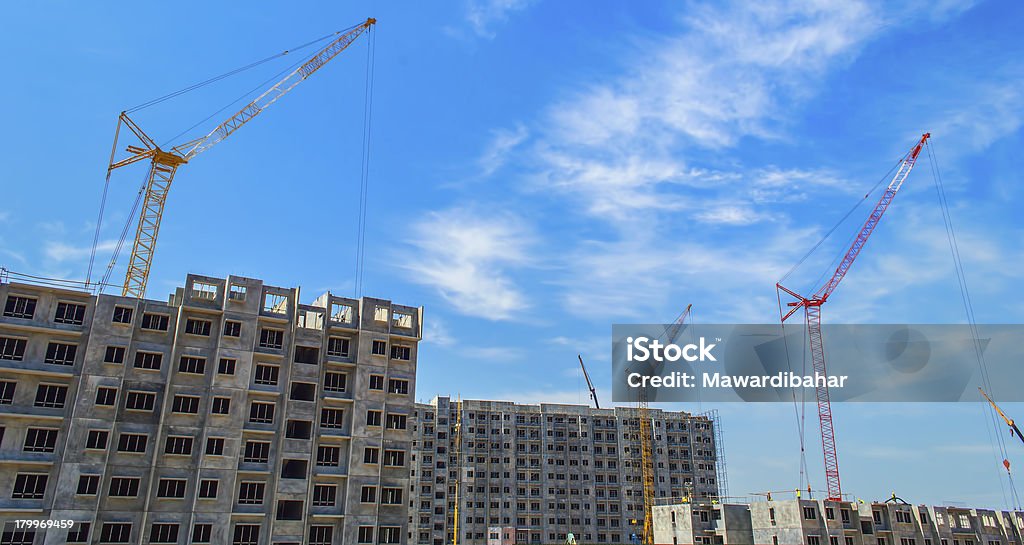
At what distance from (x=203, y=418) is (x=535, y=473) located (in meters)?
91.9

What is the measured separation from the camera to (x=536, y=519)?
14200 cm

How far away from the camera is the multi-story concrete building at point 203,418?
5912 centimetres

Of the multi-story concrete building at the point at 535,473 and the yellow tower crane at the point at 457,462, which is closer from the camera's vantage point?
the yellow tower crane at the point at 457,462

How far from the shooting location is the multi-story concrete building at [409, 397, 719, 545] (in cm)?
13975

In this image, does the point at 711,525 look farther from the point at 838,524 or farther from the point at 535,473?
the point at 535,473

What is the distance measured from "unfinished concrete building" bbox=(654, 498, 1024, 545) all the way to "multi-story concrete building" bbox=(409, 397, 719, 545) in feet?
139

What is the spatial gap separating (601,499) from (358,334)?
3527 inches

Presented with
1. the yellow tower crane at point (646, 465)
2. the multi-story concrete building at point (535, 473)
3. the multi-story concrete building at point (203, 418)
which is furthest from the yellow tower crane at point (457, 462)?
the multi-story concrete building at point (203, 418)

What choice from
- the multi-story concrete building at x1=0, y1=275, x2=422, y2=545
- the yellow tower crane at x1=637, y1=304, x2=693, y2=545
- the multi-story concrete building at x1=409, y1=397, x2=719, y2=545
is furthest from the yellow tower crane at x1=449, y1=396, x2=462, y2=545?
the multi-story concrete building at x1=0, y1=275, x2=422, y2=545

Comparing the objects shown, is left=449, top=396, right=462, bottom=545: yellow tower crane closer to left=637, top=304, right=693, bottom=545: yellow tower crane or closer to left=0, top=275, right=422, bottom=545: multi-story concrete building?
left=637, top=304, right=693, bottom=545: yellow tower crane

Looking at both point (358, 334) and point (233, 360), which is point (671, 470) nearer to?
point (358, 334)

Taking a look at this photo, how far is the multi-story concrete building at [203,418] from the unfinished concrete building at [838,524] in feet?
165

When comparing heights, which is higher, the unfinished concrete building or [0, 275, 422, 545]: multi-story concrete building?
[0, 275, 422, 545]: multi-story concrete building

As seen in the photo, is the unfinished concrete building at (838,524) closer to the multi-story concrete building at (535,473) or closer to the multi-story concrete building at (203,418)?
the multi-story concrete building at (535,473)
